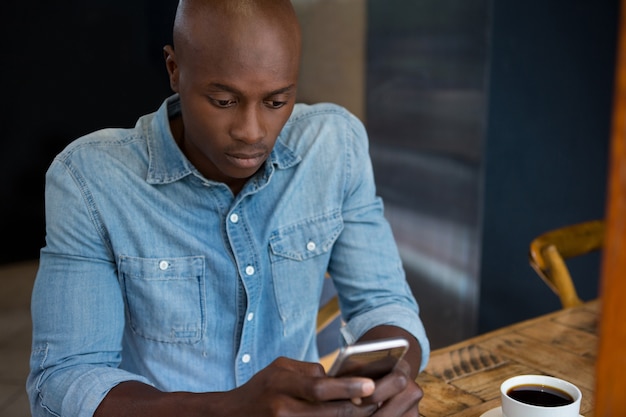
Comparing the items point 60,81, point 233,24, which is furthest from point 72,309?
point 60,81

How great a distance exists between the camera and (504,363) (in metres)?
Answer: 1.38

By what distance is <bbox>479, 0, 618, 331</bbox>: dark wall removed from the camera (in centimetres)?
301

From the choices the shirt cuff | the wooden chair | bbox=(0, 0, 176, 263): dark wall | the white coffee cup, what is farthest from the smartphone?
bbox=(0, 0, 176, 263): dark wall

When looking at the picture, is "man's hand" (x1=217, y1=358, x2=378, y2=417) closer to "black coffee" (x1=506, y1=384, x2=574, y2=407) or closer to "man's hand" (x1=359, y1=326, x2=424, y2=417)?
"man's hand" (x1=359, y1=326, x2=424, y2=417)

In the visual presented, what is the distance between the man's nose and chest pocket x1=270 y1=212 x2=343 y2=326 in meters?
0.29

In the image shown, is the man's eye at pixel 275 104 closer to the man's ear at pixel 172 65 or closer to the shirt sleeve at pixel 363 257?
the man's ear at pixel 172 65

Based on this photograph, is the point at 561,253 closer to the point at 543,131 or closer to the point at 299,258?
the point at 299,258

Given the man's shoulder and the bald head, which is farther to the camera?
the man's shoulder

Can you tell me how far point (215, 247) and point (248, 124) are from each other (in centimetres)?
30

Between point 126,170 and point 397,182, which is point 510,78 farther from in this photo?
point 126,170

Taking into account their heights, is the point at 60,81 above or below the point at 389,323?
above

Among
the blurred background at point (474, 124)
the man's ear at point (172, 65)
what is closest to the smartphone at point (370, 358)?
the man's ear at point (172, 65)

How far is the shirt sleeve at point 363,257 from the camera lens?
146 centimetres

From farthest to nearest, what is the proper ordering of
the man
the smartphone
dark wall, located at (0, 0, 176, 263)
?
dark wall, located at (0, 0, 176, 263)
the man
the smartphone
